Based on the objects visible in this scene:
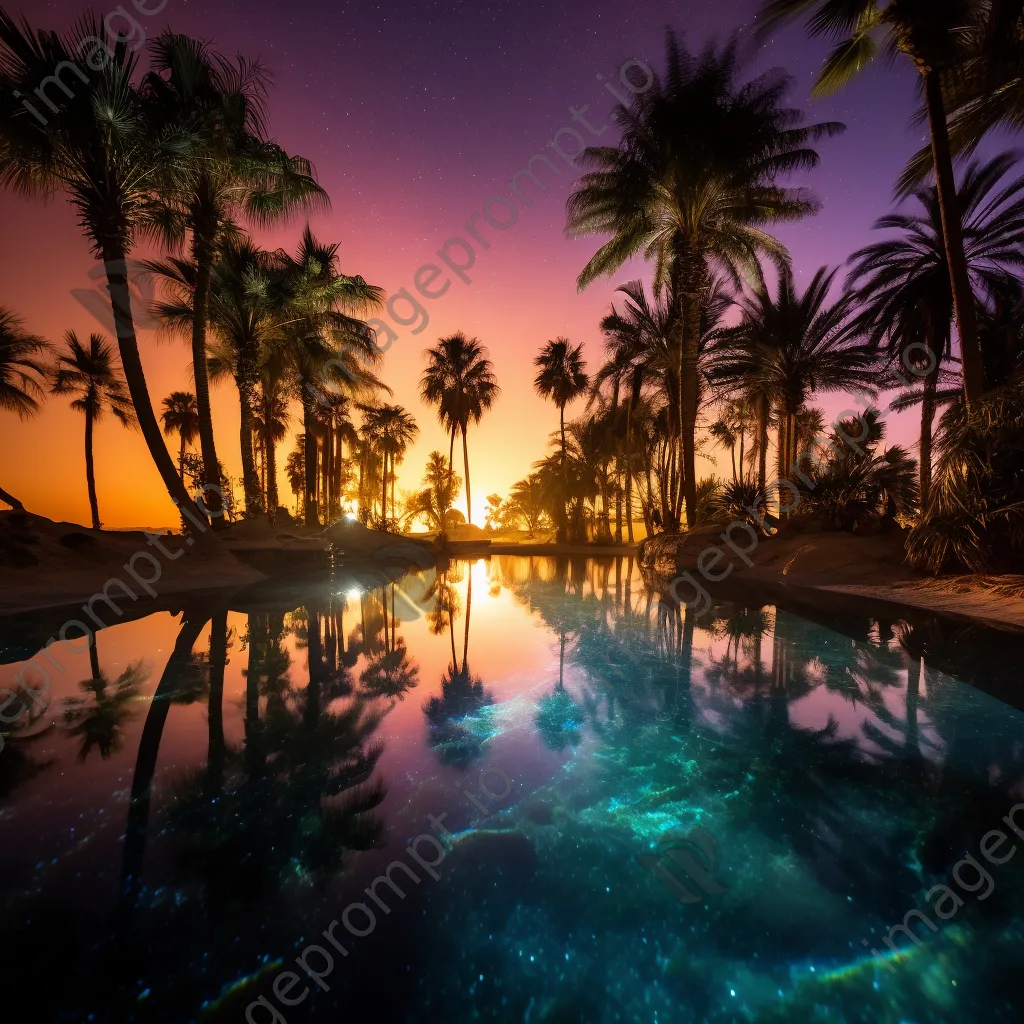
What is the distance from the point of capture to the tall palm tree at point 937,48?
9.75 metres

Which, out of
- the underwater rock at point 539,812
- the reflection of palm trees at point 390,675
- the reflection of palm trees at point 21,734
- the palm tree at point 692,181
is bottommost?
the reflection of palm trees at point 390,675

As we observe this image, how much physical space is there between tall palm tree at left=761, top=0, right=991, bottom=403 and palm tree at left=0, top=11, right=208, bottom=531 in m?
15.4

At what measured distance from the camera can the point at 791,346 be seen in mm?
19984

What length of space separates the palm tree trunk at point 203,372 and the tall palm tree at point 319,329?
12.2ft

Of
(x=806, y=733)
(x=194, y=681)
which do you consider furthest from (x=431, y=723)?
(x=806, y=733)

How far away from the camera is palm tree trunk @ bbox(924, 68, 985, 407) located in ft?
33.2

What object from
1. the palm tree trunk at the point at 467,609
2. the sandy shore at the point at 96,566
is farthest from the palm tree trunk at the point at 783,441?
the sandy shore at the point at 96,566

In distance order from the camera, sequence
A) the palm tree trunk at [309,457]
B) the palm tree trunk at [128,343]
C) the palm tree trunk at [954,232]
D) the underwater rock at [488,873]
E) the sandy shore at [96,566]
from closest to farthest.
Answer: the underwater rock at [488,873], the sandy shore at [96,566], the palm tree trunk at [954,232], the palm tree trunk at [128,343], the palm tree trunk at [309,457]

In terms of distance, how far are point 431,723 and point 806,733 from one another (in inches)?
133

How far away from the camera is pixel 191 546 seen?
42.9 feet

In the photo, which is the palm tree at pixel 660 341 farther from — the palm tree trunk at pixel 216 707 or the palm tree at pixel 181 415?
the palm tree at pixel 181 415

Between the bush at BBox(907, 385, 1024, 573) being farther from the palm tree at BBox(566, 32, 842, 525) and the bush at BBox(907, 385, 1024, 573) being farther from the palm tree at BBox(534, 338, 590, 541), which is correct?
the palm tree at BBox(534, 338, 590, 541)

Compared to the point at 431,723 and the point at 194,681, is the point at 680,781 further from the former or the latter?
the point at 194,681

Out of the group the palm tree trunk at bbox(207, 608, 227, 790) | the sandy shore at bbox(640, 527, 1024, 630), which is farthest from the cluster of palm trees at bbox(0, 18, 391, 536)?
the sandy shore at bbox(640, 527, 1024, 630)
